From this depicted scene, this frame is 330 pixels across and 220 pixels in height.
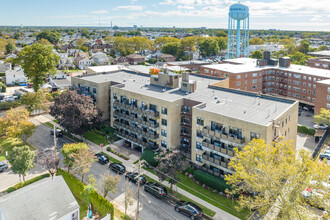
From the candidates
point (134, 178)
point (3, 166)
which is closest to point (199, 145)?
point (134, 178)

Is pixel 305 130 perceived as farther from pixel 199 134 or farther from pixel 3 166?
pixel 3 166

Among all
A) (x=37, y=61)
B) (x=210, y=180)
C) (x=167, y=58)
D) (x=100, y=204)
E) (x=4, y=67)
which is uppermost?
(x=167, y=58)

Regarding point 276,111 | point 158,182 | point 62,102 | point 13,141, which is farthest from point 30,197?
point 276,111

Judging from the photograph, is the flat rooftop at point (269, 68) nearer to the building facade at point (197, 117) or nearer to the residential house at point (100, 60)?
the building facade at point (197, 117)

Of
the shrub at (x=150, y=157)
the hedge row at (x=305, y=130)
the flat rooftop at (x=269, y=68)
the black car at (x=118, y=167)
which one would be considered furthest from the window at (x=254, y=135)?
the flat rooftop at (x=269, y=68)

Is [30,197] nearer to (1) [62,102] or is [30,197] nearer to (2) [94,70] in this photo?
(1) [62,102]

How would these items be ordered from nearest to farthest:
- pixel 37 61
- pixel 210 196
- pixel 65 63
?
1. pixel 210 196
2. pixel 37 61
3. pixel 65 63

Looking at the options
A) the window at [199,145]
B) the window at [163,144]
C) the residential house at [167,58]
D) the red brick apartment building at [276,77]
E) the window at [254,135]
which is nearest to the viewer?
the window at [254,135]

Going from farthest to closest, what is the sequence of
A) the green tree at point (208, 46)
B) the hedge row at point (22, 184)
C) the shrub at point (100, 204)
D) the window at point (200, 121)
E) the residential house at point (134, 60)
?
the green tree at point (208, 46) < the residential house at point (134, 60) < the window at point (200, 121) < the hedge row at point (22, 184) < the shrub at point (100, 204)
